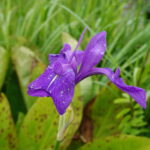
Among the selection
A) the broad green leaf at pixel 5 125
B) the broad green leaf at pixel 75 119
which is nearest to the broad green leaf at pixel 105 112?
the broad green leaf at pixel 75 119

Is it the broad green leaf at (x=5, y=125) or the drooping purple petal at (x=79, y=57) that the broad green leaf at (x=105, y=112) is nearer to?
the broad green leaf at (x=5, y=125)

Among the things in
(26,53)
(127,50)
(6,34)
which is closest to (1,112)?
(26,53)

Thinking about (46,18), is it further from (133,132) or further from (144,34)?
(133,132)

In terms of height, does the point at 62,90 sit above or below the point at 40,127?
above

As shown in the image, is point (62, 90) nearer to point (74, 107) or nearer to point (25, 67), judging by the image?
point (74, 107)

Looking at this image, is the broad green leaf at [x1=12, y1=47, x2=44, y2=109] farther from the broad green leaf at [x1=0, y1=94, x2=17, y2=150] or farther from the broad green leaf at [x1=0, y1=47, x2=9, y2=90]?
the broad green leaf at [x1=0, y1=94, x2=17, y2=150]

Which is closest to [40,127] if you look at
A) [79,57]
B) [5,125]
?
[5,125]

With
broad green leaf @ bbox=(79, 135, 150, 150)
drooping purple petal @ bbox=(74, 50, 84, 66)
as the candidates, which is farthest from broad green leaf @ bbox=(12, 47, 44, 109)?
drooping purple petal @ bbox=(74, 50, 84, 66)
